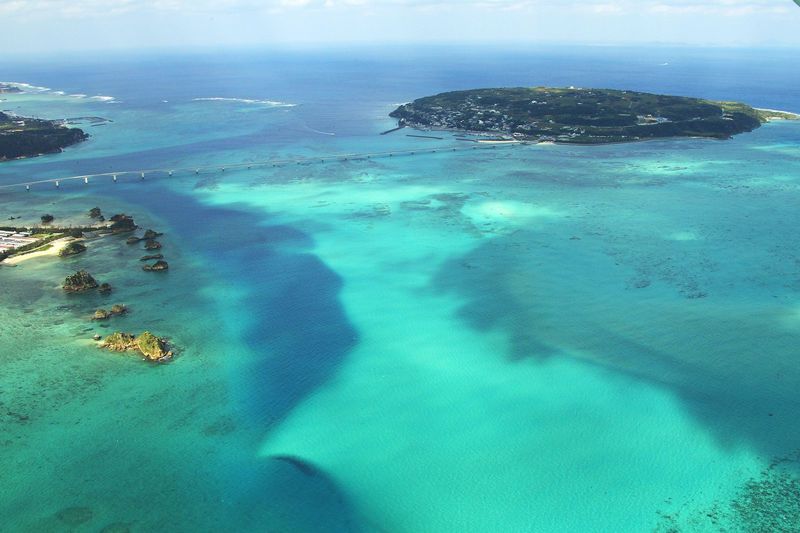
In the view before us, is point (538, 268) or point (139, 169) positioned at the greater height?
point (139, 169)

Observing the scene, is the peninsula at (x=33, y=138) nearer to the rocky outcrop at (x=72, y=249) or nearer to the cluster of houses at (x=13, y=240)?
the cluster of houses at (x=13, y=240)

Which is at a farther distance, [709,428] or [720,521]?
[709,428]

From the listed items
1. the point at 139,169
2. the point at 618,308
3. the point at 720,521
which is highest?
the point at 139,169

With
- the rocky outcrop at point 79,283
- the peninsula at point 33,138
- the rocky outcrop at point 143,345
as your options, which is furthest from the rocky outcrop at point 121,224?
the peninsula at point 33,138

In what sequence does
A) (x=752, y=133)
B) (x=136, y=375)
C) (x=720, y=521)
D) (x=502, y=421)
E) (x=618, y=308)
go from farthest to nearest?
1. (x=752, y=133)
2. (x=618, y=308)
3. (x=136, y=375)
4. (x=502, y=421)
5. (x=720, y=521)

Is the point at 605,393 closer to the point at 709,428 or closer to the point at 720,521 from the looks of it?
the point at 709,428

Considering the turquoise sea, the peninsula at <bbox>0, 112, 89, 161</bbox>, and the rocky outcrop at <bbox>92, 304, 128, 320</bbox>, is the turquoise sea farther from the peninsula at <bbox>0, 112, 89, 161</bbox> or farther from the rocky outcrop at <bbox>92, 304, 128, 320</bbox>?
the peninsula at <bbox>0, 112, 89, 161</bbox>

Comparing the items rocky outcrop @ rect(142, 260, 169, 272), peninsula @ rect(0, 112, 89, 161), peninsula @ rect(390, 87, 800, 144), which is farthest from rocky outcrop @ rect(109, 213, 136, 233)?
peninsula @ rect(390, 87, 800, 144)

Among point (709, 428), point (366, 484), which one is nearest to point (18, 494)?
A: point (366, 484)
